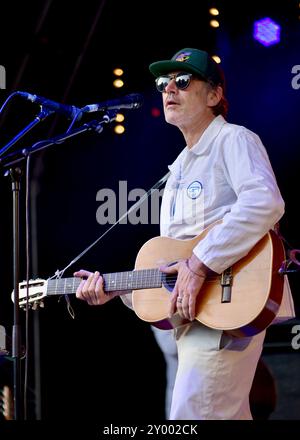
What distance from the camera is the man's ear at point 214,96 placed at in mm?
3492

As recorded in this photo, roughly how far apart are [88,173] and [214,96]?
172 centimetres

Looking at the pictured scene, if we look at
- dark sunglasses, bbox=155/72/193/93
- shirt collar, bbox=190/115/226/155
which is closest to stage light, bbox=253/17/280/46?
dark sunglasses, bbox=155/72/193/93

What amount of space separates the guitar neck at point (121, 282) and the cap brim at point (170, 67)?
1017 mm

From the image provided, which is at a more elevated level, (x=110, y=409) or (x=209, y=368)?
(x=209, y=368)

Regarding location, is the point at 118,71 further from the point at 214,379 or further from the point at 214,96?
the point at 214,379

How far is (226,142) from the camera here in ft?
10.4

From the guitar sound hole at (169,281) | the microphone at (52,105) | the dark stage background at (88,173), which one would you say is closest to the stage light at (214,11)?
the dark stage background at (88,173)

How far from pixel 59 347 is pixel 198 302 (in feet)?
7.17

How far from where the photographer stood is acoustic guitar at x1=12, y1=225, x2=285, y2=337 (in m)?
2.83

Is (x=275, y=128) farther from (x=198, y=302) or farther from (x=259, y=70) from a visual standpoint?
(x=198, y=302)

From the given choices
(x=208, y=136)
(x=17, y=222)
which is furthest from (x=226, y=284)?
(x=17, y=222)

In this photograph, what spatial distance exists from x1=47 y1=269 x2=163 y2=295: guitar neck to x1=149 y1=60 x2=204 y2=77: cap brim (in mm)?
1017

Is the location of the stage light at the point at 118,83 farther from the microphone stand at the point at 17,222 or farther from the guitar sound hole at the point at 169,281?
the guitar sound hole at the point at 169,281
